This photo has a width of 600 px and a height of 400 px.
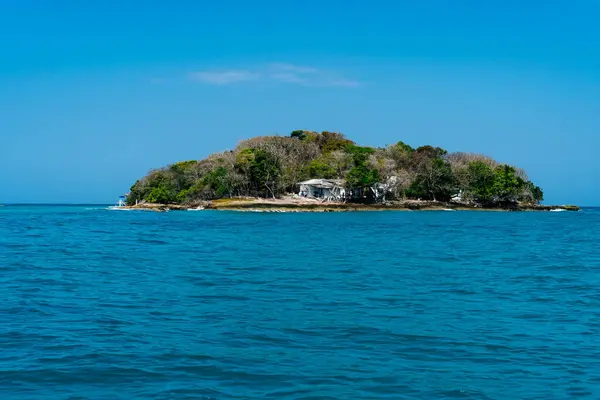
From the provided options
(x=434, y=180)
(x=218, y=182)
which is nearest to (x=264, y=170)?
(x=218, y=182)

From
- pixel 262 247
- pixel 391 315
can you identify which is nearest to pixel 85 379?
pixel 391 315

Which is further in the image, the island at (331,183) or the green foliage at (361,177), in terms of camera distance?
the island at (331,183)

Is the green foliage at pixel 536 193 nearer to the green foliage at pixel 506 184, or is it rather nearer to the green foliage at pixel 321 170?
the green foliage at pixel 506 184

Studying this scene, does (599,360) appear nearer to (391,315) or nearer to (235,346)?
(391,315)

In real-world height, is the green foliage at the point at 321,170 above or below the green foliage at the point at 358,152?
below

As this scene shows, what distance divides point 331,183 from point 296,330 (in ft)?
270

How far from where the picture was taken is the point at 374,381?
802cm

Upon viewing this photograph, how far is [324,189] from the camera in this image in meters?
93.7

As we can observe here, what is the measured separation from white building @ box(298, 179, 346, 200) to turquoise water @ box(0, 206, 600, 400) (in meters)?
70.2

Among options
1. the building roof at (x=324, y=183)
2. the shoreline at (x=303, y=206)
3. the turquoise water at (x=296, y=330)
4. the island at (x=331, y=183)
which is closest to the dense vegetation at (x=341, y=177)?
the island at (x=331, y=183)

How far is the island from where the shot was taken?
89.4m

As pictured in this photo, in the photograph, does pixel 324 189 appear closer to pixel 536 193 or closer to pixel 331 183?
pixel 331 183

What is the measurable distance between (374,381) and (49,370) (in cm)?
459

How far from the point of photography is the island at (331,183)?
8938 centimetres
